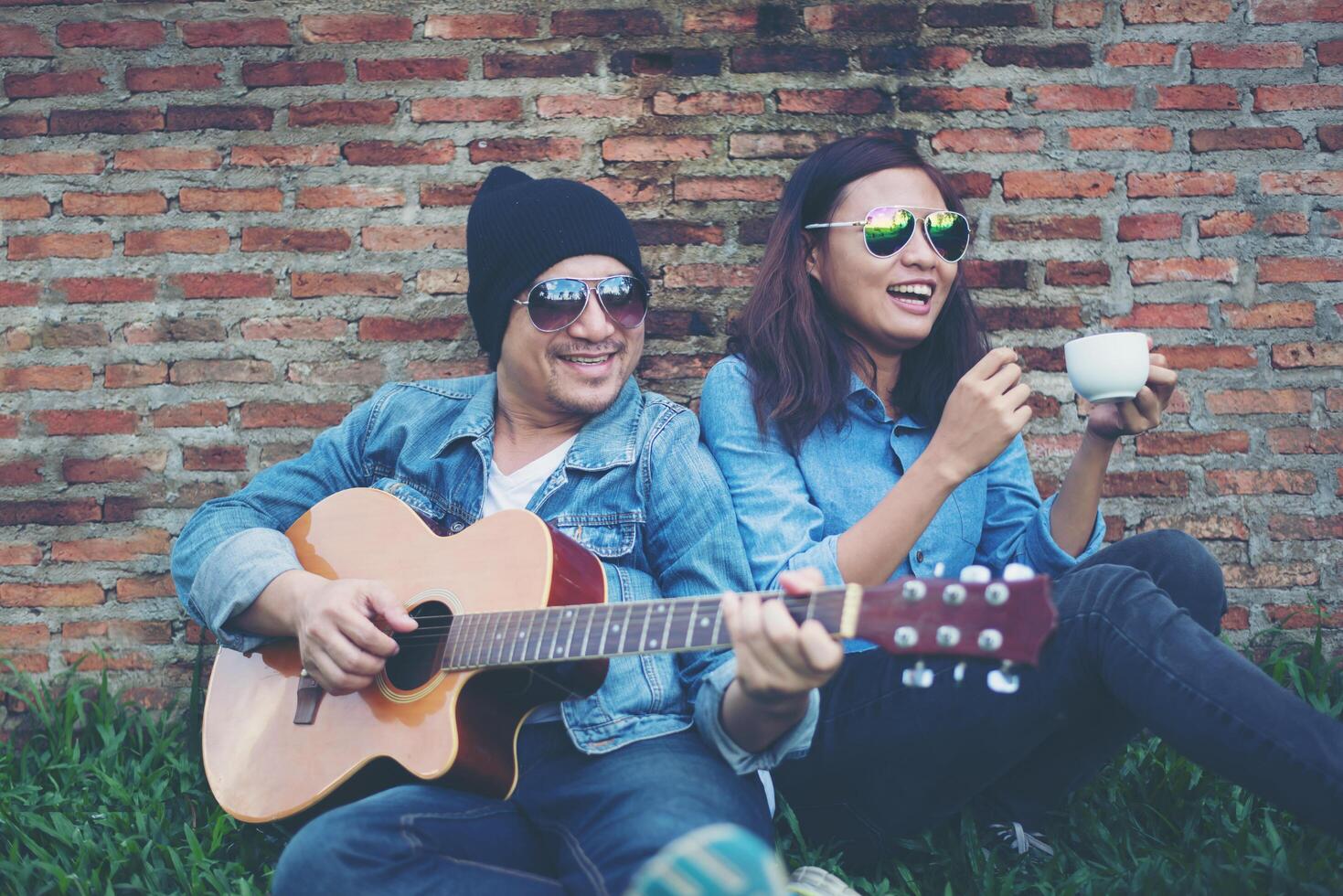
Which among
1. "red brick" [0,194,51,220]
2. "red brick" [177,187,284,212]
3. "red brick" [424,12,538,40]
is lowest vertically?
"red brick" [0,194,51,220]

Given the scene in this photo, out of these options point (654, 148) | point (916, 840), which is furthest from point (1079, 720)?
point (654, 148)

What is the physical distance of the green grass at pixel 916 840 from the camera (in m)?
2.09

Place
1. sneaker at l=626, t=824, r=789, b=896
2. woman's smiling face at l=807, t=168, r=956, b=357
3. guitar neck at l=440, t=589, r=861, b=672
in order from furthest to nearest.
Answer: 1. woman's smiling face at l=807, t=168, r=956, b=357
2. guitar neck at l=440, t=589, r=861, b=672
3. sneaker at l=626, t=824, r=789, b=896

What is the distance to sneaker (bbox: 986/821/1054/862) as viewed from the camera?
2287 mm

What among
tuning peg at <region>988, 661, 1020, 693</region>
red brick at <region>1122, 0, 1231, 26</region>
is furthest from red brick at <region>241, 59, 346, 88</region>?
tuning peg at <region>988, 661, 1020, 693</region>

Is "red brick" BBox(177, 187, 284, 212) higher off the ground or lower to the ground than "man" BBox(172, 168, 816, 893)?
higher

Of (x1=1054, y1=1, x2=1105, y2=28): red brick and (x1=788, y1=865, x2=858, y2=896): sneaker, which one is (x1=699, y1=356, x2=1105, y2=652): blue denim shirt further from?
(x1=1054, y1=1, x2=1105, y2=28): red brick

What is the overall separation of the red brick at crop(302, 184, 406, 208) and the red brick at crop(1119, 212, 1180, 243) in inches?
82.9

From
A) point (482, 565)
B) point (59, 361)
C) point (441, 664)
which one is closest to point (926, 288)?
point (482, 565)

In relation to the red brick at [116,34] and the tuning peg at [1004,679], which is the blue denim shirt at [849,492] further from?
the red brick at [116,34]

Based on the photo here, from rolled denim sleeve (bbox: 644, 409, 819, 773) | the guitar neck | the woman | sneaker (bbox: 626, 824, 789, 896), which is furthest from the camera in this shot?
rolled denim sleeve (bbox: 644, 409, 819, 773)

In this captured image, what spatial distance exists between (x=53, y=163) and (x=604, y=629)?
2.39 m

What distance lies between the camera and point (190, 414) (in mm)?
3092

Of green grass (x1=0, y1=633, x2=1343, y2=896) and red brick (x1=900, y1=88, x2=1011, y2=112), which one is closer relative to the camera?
green grass (x1=0, y1=633, x2=1343, y2=896)
